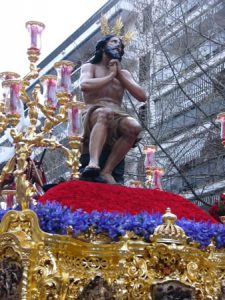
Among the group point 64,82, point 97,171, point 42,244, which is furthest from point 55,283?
point 64,82

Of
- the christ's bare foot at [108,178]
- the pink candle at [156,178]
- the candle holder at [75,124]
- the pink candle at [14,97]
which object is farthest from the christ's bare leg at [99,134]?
the pink candle at [156,178]

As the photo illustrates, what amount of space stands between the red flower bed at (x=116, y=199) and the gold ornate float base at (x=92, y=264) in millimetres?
643

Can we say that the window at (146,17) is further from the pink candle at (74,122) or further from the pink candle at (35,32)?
the pink candle at (74,122)

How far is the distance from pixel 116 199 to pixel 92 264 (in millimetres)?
1120

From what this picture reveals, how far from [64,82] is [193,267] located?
4.19m

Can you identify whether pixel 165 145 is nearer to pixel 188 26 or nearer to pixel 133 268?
pixel 188 26

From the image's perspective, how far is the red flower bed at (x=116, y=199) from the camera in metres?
7.40

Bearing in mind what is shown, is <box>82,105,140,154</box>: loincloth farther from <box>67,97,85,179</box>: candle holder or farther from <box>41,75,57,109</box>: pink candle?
<box>41,75,57,109</box>: pink candle

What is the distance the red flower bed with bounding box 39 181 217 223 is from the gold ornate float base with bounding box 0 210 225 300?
0.64 meters

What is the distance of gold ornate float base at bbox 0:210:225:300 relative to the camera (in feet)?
21.2

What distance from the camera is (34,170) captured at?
437 inches

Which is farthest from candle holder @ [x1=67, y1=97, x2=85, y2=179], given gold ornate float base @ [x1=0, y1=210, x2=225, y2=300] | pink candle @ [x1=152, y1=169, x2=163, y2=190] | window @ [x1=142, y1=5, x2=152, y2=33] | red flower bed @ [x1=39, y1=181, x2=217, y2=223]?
window @ [x1=142, y1=5, x2=152, y2=33]

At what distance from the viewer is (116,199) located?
25.1 feet

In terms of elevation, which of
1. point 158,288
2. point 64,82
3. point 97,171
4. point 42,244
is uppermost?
point 64,82
